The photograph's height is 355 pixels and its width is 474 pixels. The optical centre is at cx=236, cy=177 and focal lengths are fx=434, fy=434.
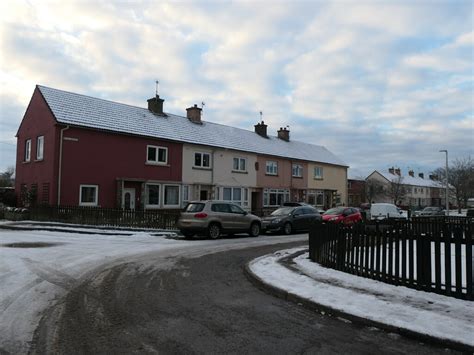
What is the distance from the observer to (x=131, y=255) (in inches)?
513

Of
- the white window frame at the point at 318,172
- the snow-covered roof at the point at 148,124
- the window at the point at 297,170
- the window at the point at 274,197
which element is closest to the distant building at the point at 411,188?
the white window frame at the point at 318,172

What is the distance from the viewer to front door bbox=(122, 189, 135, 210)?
27.0 meters

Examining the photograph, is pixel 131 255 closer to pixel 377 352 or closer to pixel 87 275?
pixel 87 275

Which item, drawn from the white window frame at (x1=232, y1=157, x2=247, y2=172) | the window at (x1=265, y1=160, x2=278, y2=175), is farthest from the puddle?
the window at (x1=265, y1=160, x2=278, y2=175)

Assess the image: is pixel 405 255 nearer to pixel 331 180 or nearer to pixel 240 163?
pixel 240 163

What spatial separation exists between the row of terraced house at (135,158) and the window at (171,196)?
0.07 meters

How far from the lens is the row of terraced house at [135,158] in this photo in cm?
2467

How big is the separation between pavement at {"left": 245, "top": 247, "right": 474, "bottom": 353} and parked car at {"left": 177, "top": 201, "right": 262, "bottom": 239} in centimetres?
868

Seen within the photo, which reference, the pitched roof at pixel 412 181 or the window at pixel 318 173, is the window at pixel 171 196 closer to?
the window at pixel 318 173

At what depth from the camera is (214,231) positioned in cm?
1898

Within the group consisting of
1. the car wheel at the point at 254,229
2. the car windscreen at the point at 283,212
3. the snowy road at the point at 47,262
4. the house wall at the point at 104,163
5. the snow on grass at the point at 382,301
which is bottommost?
the snowy road at the point at 47,262

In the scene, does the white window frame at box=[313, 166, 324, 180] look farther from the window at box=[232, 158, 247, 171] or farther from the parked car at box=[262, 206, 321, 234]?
the parked car at box=[262, 206, 321, 234]

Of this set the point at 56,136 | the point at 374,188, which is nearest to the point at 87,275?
the point at 56,136

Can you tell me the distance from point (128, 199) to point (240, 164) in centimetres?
1070
